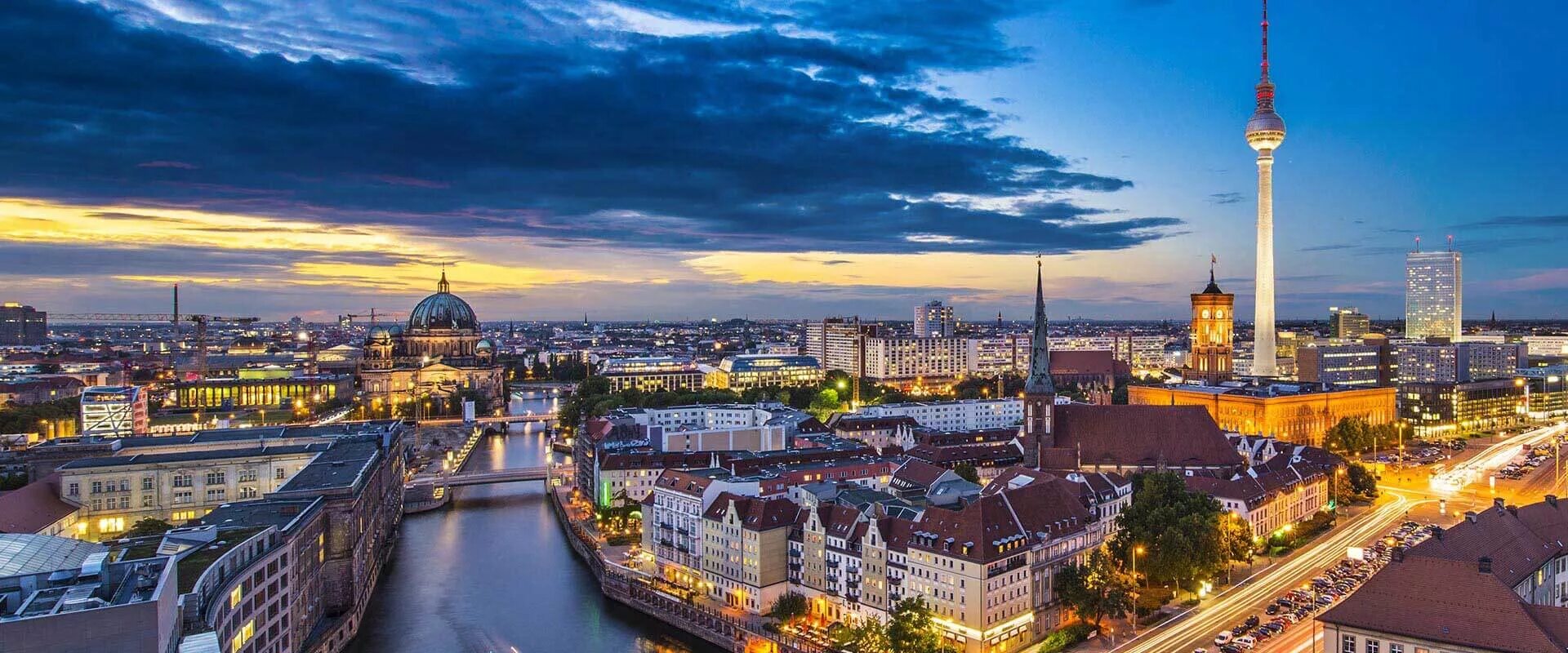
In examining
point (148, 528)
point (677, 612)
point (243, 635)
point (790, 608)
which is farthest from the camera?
point (677, 612)

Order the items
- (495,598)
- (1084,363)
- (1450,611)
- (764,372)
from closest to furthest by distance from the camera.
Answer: (1450,611) < (495,598) < (1084,363) < (764,372)

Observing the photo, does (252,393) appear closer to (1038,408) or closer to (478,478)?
(478,478)

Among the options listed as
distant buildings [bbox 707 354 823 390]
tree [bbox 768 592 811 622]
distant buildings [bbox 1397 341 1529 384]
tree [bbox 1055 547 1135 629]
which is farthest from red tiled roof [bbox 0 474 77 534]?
distant buildings [bbox 1397 341 1529 384]

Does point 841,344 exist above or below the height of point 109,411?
above

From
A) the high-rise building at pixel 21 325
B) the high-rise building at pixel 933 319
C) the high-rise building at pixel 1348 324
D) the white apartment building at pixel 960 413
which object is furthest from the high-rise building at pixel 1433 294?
the high-rise building at pixel 21 325

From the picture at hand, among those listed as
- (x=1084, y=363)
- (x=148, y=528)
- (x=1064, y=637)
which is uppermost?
(x=1084, y=363)

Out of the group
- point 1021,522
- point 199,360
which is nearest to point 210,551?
point 1021,522

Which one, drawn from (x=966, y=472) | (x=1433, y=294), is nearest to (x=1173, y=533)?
(x=966, y=472)

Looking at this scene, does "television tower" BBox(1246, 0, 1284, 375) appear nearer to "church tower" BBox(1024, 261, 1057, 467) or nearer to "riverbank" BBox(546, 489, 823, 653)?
"church tower" BBox(1024, 261, 1057, 467)
